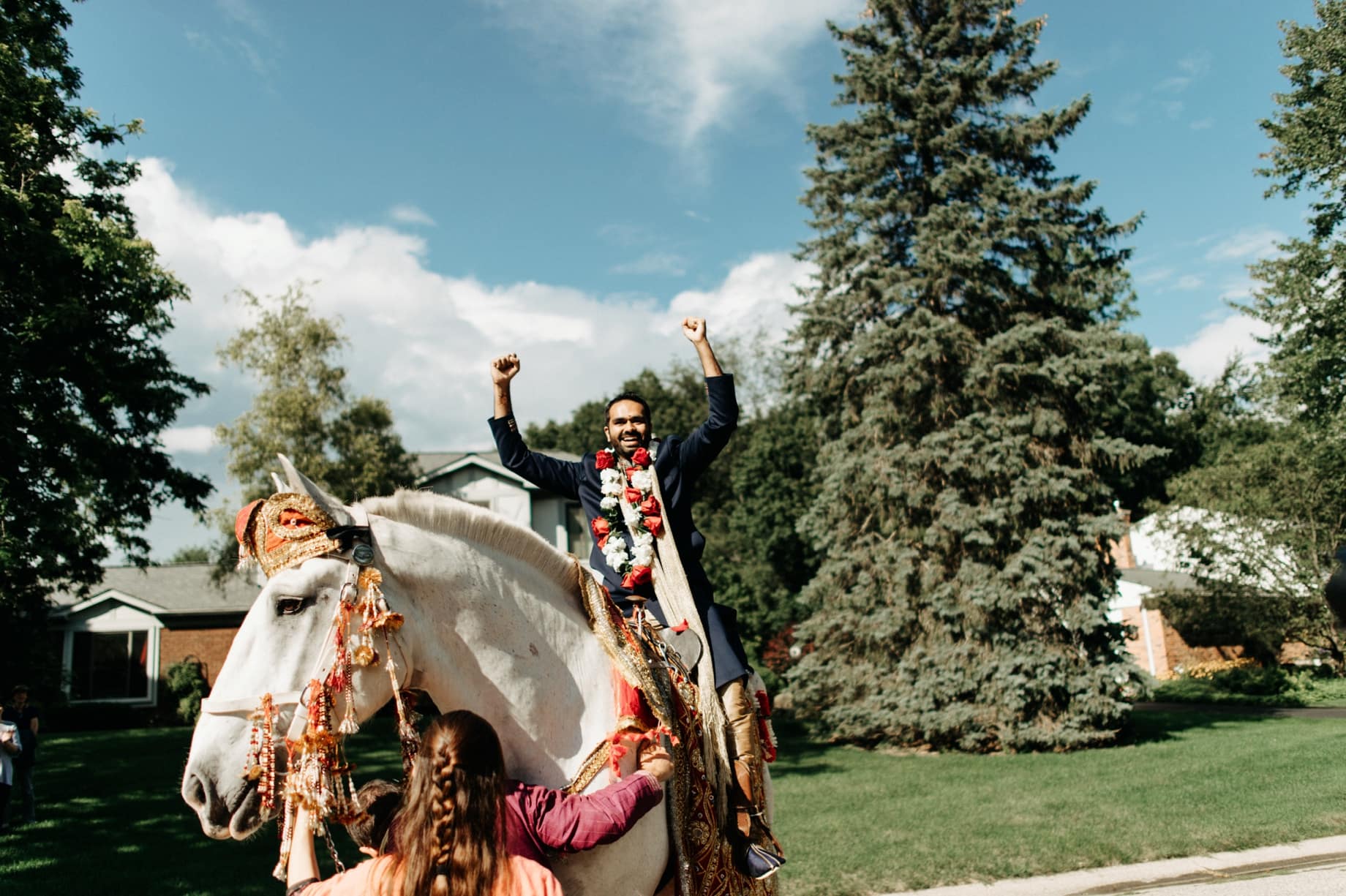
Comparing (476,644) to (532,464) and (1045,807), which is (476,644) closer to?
(532,464)

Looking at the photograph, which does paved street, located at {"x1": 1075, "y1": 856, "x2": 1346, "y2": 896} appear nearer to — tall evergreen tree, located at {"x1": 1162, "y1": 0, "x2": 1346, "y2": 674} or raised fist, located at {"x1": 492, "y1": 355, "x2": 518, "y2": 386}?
raised fist, located at {"x1": 492, "y1": 355, "x2": 518, "y2": 386}

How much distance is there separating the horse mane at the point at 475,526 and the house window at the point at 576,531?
92.8 ft

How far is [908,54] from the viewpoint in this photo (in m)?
19.3

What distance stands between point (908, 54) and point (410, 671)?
779 inches

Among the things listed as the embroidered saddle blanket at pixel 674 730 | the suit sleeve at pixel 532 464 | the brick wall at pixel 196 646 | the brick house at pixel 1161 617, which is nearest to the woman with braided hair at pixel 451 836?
the embroidered saddle blanket at pixel 674 730

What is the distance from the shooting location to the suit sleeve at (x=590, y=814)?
258 centimetres

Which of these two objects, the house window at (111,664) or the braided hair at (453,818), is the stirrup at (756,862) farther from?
the house window at (111,664)

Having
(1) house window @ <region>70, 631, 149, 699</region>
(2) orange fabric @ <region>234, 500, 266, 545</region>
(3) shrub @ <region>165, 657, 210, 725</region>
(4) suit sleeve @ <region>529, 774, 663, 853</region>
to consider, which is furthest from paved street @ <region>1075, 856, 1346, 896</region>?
(1) house window @ <region>70, 631, 149, 699</region>

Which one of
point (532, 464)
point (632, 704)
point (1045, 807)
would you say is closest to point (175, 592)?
point (1045, 807)

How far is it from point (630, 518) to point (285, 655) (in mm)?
1562

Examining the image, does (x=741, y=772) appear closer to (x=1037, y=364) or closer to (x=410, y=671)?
(x=410, y=671)

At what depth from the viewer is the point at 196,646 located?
30234mm

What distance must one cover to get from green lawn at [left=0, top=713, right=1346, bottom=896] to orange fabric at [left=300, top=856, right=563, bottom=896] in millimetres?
6060

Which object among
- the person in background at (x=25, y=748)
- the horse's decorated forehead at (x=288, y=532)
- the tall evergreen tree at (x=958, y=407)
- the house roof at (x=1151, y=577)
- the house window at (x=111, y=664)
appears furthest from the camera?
the house roof at (x=1151, y=577)
